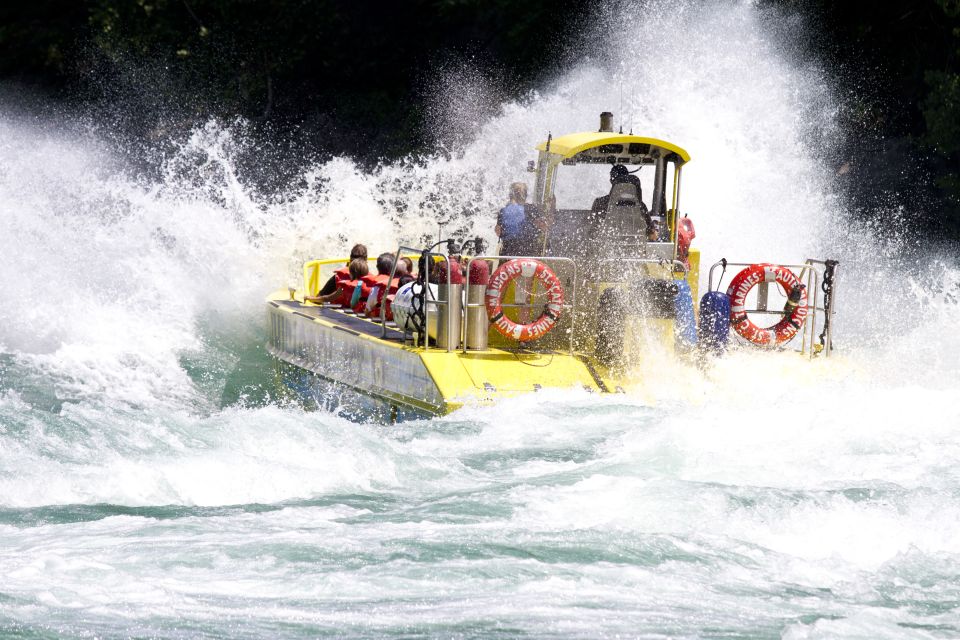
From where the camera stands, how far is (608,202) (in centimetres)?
961

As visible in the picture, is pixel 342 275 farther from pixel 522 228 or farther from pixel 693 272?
pixel 693 272

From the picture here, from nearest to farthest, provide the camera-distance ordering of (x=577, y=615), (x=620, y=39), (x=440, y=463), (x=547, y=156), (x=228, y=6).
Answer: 1. (x=577, y=615)
2. (x=440, y=463)
3. (x=547, y=156)
4. (x=620, y=39)
5. (x=228, y=6)

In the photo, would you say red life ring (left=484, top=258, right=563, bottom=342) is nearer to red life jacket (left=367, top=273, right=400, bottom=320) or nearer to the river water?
the river water

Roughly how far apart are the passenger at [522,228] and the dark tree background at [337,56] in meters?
12.0

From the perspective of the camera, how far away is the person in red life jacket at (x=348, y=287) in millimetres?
11117

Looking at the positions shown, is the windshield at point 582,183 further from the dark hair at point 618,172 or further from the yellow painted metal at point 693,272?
the yellow painted metal at point 693,272

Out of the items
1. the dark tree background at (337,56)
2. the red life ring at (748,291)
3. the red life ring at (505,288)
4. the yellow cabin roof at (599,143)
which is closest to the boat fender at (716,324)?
the red life ring at (748,291)

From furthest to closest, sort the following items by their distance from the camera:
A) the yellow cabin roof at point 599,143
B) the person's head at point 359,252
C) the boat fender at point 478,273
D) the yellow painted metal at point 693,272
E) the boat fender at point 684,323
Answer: the person's head at point 359,252 < the yellow painted metal at point 693,272 < the yellow cabin roof at point 599,143 < the boat fender at point 684,323 < the boat fender at point 478,273

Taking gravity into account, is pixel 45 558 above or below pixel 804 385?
→ below

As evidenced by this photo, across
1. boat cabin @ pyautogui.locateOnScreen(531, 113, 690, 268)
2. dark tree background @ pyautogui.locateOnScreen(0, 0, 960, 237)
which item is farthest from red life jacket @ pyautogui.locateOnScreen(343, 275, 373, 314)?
dark tree background @ pyautogui.locateOnScreen(0, 0, 960, 237)

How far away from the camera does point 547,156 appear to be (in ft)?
32.6

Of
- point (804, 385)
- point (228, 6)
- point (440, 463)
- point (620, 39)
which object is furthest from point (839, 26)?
point (440, 463)

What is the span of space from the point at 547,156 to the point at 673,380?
6.69 feet

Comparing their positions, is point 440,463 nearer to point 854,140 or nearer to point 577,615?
point 577,615
